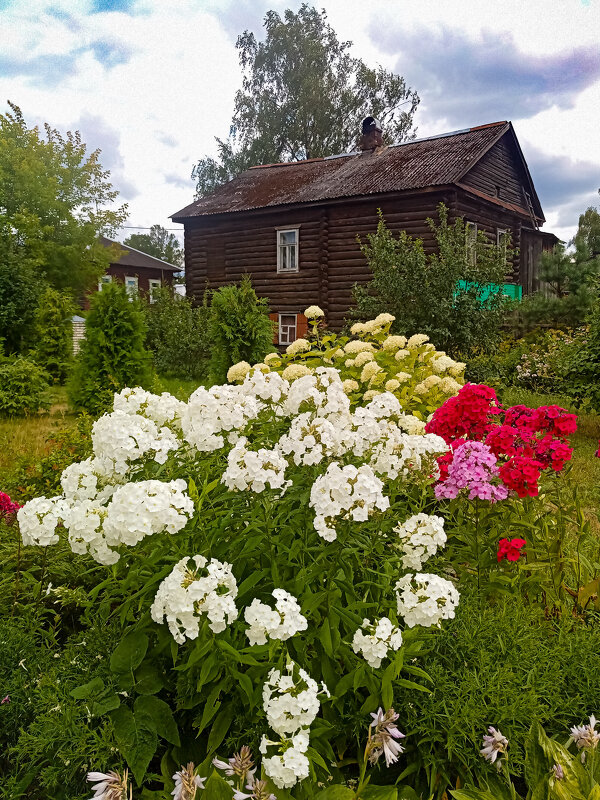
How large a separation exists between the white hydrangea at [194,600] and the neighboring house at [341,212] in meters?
13.9

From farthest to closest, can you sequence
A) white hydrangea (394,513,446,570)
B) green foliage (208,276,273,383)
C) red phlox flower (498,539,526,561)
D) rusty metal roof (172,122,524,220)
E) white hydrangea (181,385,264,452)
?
rusty metal roof (172,122,524,220) → green foliage (208,276,273,383) → red phlox flower (498,539,526,561) → white hydrangea (181,385,264,452) → white hydrangea (394,513,446,570)

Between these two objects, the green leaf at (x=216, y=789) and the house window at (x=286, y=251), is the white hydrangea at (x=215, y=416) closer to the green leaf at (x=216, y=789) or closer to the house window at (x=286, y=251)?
the green leaf at (x=216, y=789)

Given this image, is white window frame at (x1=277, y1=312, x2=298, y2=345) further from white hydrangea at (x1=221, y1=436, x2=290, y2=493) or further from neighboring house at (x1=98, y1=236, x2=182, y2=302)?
neighboring house at (x1=98, y1=236, x2=182, y2=302)

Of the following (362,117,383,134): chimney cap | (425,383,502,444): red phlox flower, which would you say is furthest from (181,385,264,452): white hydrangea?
(362,117,383,134): chimney cap

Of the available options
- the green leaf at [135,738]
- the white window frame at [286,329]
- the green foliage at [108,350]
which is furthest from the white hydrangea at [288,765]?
the white window frame at [286,329]

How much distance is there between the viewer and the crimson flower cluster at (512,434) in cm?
257

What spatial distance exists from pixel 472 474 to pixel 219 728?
129cm

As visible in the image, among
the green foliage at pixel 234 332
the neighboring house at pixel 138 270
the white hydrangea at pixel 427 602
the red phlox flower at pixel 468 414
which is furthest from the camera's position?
the neighboring house at pixel 138 270

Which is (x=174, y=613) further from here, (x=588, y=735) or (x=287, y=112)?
(x=287, y=112)

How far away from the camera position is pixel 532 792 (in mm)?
1826

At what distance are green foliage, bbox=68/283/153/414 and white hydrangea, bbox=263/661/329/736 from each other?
8.27 meters

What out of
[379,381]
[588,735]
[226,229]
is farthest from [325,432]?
[226,229]

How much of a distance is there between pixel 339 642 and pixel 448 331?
285 inches

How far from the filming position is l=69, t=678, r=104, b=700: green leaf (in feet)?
6.13
